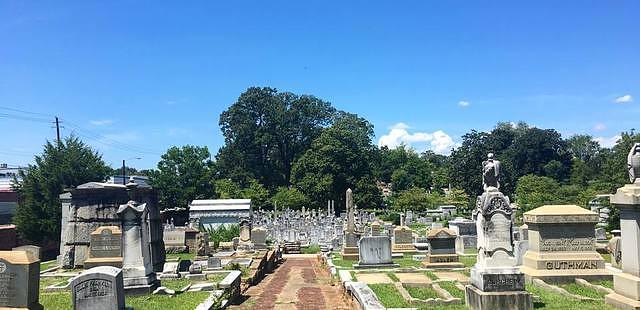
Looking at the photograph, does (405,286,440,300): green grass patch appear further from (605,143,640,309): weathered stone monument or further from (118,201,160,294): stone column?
(118,201,160,294): stone column

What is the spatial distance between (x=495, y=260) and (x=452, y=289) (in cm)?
288

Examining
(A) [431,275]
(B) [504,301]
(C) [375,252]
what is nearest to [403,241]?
(C) [375,252]

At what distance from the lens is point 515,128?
117062 millimetres

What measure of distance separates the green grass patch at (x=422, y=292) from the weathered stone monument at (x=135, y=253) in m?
7.03

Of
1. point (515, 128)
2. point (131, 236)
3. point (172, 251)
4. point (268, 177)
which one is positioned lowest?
point (172, 251)

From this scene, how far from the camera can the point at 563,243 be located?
1417 centimetres

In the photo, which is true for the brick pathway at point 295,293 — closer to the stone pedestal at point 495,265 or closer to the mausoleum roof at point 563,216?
the stone pedestal at point 495,265

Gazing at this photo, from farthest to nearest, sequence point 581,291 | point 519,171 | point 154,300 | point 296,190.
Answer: point 519,171
point 296,190
point 154,300
point 581,291

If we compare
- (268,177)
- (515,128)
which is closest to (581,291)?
(268,177)

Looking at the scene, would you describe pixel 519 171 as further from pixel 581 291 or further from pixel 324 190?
pixel 581 291

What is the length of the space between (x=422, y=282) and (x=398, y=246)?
1244 cm

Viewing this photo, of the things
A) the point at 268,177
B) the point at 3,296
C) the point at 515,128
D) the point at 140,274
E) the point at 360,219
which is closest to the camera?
the point at 3,296

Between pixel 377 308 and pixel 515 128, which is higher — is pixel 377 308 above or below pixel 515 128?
below

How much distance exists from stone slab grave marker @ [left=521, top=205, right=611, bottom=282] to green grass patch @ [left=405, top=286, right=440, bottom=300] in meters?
3.18
